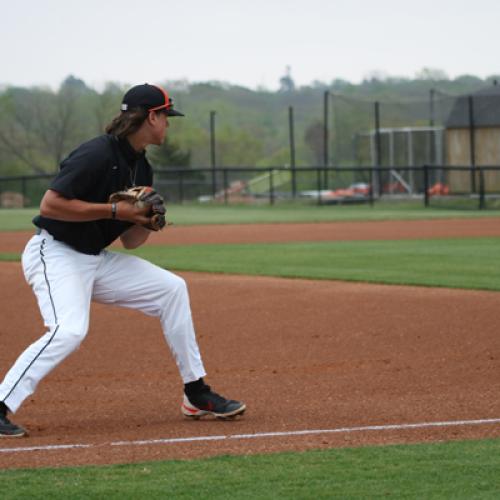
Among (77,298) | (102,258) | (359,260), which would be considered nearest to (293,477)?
(77,298)

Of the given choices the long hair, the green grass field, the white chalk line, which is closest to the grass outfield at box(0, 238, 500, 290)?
the white chalk line

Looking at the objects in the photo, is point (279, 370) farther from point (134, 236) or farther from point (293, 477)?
point (293, 477)

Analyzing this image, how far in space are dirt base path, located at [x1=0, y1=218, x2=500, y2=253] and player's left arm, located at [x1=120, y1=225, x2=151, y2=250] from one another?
12.1 meters

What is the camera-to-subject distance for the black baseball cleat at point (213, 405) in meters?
6.33

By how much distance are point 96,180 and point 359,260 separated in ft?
32.9

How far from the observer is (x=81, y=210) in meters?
5.75

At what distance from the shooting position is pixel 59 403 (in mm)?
7035

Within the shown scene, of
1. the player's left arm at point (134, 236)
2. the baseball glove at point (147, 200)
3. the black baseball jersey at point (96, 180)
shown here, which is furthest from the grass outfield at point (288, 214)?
the baseball glove at point (147, 200)

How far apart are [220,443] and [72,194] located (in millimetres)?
1463

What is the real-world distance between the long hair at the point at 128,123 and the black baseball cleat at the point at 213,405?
1.51m

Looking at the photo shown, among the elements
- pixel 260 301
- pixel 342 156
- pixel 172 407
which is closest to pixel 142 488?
pixel 172 407

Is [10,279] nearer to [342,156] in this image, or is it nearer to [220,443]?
[220,443]

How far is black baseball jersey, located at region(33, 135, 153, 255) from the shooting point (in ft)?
19.0

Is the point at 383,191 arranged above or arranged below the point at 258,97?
below
